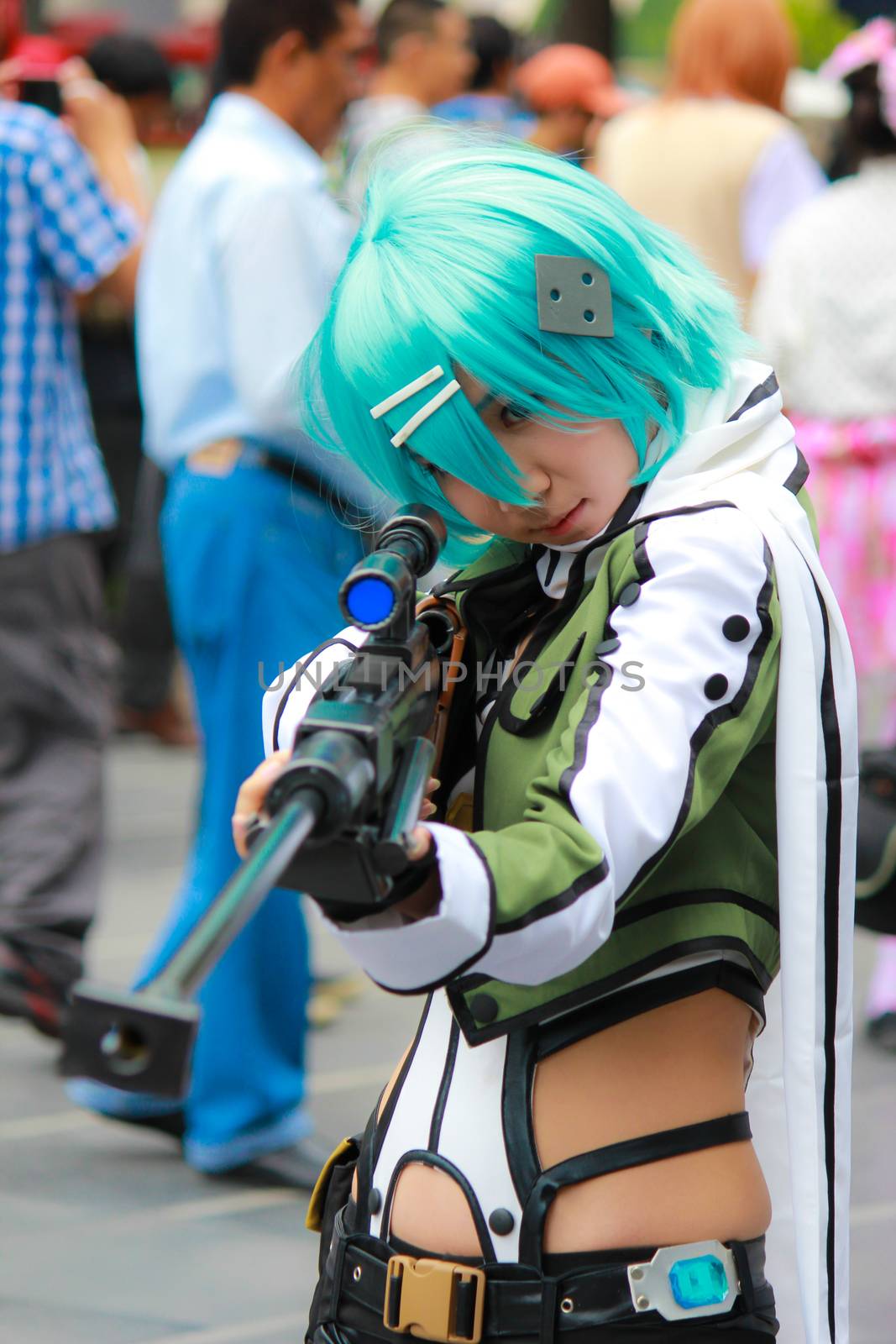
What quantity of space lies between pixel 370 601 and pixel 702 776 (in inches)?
10.4

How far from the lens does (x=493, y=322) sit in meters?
1.30

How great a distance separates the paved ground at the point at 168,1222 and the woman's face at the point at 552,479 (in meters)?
1.68

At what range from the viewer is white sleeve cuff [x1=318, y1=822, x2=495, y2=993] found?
1.11 m

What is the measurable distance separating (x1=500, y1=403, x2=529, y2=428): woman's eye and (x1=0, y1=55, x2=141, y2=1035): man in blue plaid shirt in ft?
8.21

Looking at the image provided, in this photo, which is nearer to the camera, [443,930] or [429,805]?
[443,930]

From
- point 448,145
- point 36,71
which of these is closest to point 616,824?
point 448,145

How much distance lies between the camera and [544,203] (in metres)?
1.34

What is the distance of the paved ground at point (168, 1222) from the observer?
107 inches

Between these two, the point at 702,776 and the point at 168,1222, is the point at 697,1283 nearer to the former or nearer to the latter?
the point at 702,776

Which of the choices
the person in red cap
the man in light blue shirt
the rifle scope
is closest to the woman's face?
the rifle scope

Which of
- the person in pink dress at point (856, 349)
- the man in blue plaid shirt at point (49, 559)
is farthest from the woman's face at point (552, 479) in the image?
the person in pink dress at point (856, 349)

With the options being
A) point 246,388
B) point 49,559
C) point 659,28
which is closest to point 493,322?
point 246,388

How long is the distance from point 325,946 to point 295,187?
2.06 metres

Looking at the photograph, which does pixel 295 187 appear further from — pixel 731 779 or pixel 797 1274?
pixel 797 1274
